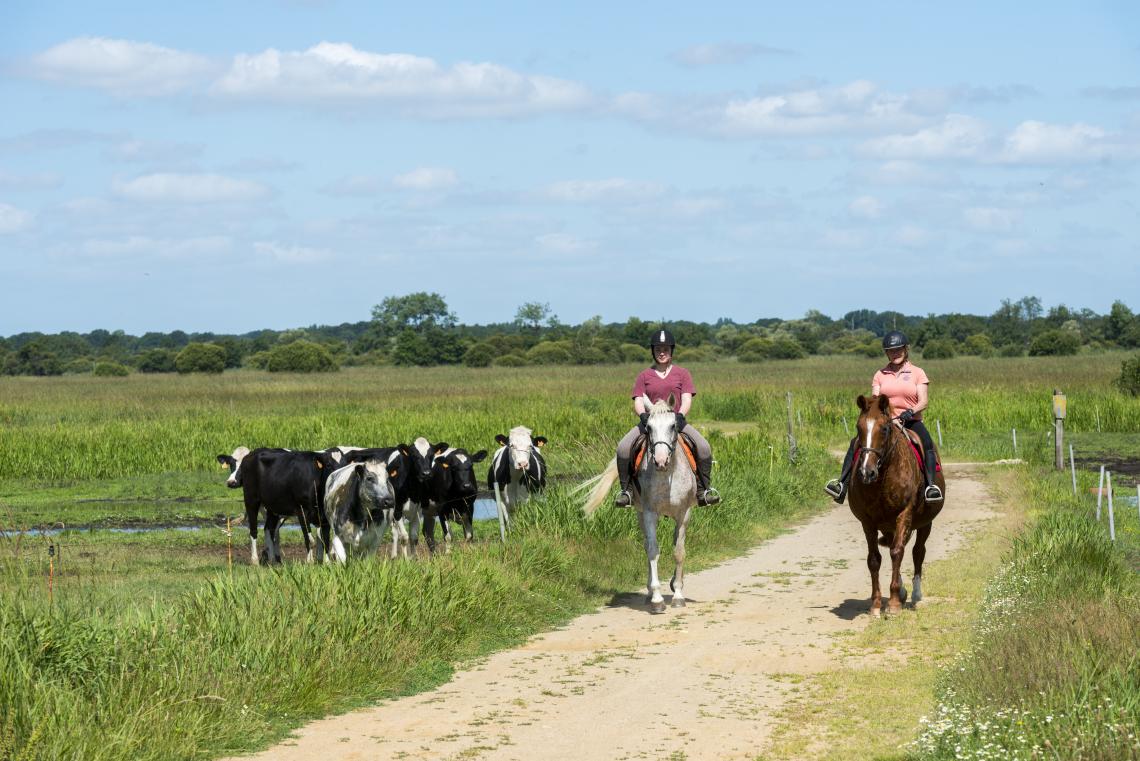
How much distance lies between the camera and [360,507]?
12.7 meters

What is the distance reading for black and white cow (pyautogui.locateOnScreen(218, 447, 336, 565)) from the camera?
14.9m

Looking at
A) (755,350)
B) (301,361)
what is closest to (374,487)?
(301,361)

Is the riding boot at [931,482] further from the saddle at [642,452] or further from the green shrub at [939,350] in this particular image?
the green shrub at [939,350]

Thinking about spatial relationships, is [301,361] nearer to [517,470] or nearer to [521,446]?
[517,470]

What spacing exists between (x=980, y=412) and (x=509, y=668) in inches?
1208

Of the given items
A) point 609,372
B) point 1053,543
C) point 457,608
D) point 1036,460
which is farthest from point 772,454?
point 609,372

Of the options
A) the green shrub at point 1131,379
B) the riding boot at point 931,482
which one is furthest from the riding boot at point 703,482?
the green shrub at point 1131,379

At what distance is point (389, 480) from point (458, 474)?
2599 mm

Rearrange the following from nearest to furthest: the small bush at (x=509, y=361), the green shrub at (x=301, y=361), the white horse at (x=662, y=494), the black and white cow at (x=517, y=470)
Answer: the white horse at (x=662, y=494) → the black and white cow at (x=517, y=470) → the green shrub at (x=301, y=361) → the small bush at (x=509, y=361)

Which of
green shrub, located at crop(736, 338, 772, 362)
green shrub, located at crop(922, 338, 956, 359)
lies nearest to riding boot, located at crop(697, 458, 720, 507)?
green shrub, located at crop(922, 338, 956, 359)

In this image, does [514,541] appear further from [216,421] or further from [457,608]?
[216,421]

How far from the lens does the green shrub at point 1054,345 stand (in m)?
92.6

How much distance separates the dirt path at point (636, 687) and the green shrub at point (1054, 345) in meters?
85.1

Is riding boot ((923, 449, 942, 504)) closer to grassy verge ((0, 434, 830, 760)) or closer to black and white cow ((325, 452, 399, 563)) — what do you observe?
grassy verge ((0, 434, 830, 760))
